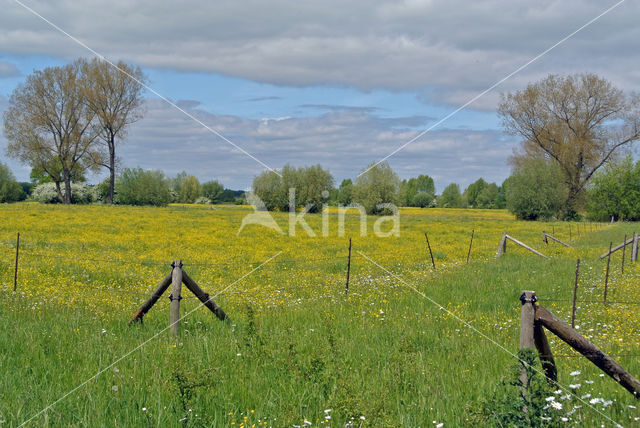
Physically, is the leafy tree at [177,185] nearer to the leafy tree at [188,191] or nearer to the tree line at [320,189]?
the leafy tree at [188,191]

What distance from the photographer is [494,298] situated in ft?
37.2

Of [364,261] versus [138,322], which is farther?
[364,261]

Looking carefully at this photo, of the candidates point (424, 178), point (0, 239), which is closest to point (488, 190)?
point (424, 178)

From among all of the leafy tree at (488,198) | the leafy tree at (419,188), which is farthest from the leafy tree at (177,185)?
the leafy tree at (488,198)

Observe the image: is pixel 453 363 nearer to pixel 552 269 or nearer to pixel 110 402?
pixel 110 402

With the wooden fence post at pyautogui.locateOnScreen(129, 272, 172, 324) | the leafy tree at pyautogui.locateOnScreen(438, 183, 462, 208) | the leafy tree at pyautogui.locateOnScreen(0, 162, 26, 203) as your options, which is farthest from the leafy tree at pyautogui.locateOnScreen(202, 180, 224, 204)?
the wooden fence post at pyautogui.locateOnScreen(129, 272, 172, 324)

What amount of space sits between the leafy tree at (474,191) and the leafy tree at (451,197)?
12.3 feet

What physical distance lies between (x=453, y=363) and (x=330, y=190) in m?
18.2

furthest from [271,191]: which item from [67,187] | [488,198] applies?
[488,198]

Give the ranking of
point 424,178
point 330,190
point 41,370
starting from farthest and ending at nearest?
point 424,178
point 330,190
point 41,370

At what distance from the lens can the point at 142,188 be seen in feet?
233

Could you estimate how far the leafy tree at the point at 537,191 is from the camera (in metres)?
64.6

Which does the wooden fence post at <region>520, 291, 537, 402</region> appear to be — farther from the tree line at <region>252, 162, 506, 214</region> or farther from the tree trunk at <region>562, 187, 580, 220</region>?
the tree trunk at <region>562, 187, 580, 220</region>

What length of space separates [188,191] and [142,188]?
16287mm
